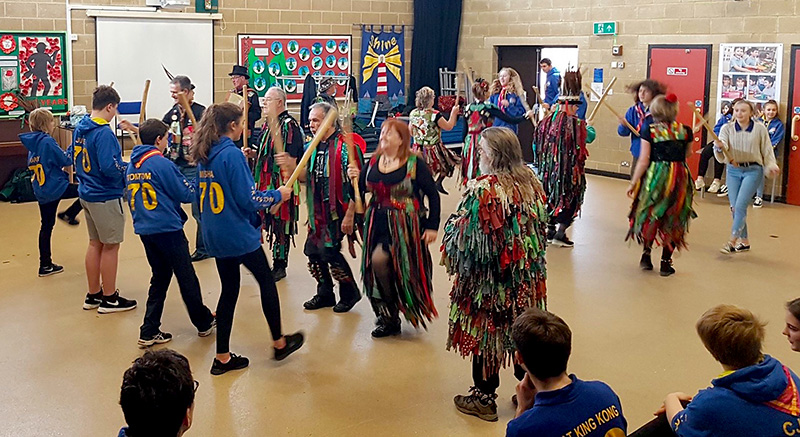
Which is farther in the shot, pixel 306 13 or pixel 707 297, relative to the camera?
pixel 306 13

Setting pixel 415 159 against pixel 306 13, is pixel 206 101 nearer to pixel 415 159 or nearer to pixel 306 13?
pixel 306 13

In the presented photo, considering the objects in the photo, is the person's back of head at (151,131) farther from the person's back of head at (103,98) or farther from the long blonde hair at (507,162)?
the long blonde hair at (507,162)

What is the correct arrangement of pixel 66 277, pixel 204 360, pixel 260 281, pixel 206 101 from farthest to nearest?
pixel 206 101
pixel 66 277
pixel 204 360
pixel 260 281

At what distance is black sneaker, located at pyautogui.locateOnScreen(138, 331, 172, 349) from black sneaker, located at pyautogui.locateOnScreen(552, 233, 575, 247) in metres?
3.72

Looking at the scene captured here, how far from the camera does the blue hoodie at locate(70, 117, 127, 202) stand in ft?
17.1

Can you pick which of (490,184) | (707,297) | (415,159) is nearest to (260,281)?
(415,159)

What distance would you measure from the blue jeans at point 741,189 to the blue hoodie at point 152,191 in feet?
15.2

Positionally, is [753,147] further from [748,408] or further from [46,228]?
[46,228]

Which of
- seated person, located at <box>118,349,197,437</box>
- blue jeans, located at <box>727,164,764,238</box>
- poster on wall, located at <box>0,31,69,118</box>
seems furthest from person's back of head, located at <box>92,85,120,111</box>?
blue jeans, located at <box>727,164,764,238</box>

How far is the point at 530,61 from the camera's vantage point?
40.7 feet

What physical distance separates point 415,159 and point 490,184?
0.93 m

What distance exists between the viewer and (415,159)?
462cm

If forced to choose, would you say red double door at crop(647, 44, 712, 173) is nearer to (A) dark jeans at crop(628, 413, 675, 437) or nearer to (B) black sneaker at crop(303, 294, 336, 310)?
(B) black sneaker at crop(303, 294, 336, 310)

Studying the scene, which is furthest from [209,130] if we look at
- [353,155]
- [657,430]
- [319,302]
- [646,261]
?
[646,261]
